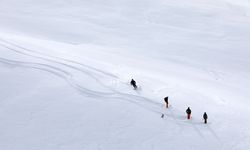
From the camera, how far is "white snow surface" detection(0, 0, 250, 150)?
1883cm

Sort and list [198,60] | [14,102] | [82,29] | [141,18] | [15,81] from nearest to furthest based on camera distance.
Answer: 1. [14,102]
2. [15,81]
3. [198,60]
4. [82,29]
5. [141,18]

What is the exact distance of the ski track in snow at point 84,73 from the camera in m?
20.7

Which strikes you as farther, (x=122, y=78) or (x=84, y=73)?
(x=84, y=73)

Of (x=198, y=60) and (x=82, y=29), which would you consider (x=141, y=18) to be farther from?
(x=198, y=60)

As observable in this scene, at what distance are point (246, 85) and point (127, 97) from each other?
38.1 ft

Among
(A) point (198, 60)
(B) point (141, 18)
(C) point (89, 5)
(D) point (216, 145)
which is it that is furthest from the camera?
(C) point (89, 5)

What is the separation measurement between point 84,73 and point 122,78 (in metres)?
2.81

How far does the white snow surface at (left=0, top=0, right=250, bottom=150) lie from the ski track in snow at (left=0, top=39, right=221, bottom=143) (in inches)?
2.5

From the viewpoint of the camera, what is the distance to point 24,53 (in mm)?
28078

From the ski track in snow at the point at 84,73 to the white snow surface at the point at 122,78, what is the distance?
64 millimetres

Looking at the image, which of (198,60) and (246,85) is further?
(198,60)

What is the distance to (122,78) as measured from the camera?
24.7 meters

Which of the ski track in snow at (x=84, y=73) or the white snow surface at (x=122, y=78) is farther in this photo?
the ski track in snow at (x=84, y=73)

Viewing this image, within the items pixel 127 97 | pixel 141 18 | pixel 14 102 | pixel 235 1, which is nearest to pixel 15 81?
pixel 14 102
